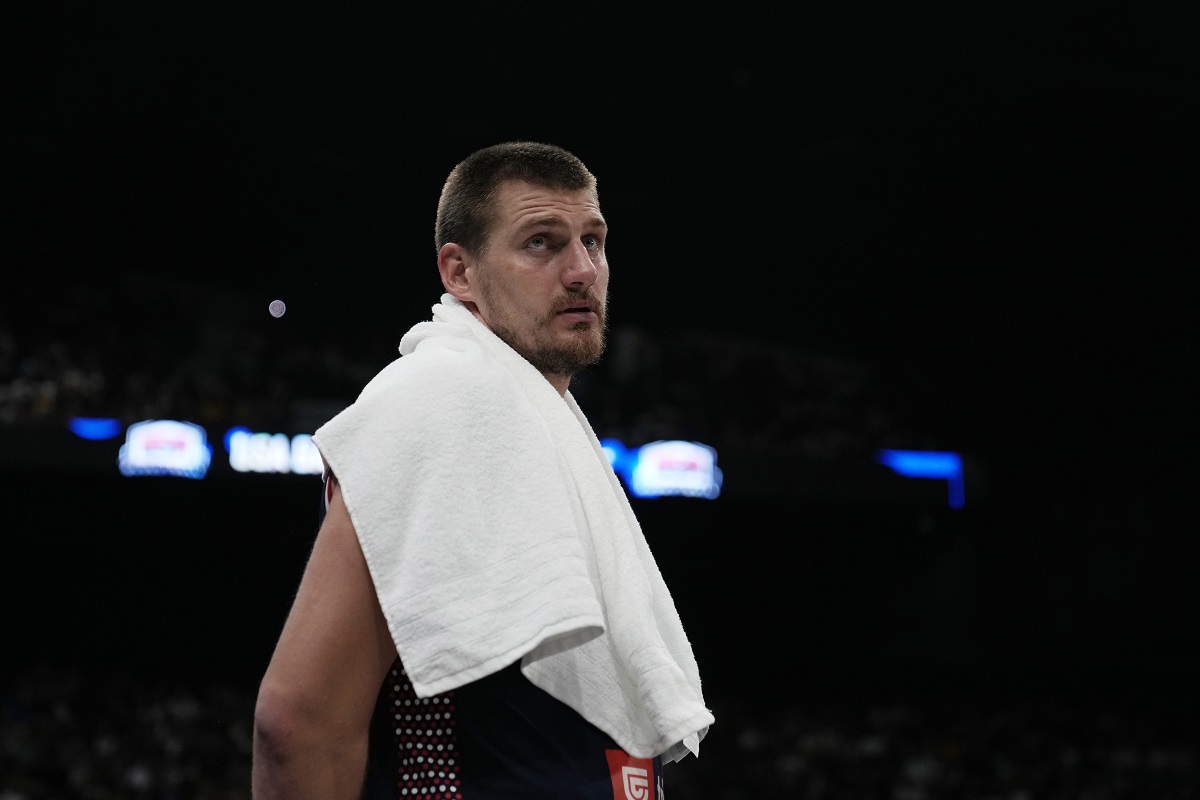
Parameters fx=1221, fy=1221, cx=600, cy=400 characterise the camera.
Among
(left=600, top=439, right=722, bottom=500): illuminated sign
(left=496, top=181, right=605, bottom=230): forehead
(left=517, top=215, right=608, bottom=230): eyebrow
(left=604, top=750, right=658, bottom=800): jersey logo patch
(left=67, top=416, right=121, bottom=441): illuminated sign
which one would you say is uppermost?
(left=67, top=416, right=121, bottom=441): illuminated sign

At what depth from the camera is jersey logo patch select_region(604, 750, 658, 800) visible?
1635 millimetres

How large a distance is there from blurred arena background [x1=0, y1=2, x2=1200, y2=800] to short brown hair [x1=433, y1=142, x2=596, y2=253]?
10.1 m

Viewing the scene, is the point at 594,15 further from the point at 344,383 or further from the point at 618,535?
the point at 618,535

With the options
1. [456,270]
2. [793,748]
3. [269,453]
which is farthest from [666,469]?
[456,270]

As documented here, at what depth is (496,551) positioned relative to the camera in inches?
61.1

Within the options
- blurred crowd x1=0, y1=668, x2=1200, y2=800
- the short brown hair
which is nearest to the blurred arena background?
blurred crowd x1=0, y1=668, x2=1200, y2=800

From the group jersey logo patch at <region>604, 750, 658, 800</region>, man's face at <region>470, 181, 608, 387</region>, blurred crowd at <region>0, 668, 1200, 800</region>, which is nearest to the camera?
jersey logo patch at <region>604, 750, 658, 800</region>

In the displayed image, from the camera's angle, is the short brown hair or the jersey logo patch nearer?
the jersey logo patch

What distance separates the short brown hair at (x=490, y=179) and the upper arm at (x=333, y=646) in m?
0.58

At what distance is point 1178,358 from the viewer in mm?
15625

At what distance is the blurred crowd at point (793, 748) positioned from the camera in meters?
12.0

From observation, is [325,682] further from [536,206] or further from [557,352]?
[536,206]

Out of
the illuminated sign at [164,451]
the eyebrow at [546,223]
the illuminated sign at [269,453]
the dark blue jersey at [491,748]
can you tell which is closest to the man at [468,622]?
the dark blue jersey at [491,748]

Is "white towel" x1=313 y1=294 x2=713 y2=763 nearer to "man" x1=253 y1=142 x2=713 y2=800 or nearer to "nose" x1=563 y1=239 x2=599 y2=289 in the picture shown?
"man" x1=253 y1=142 x2=713 y2=800
